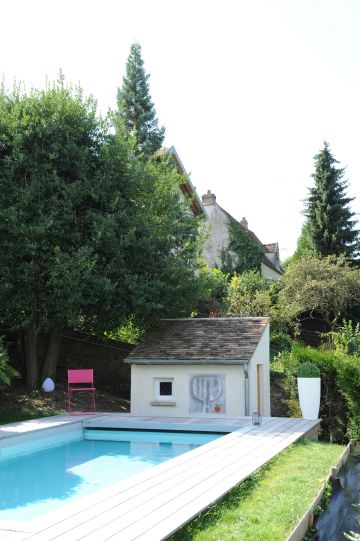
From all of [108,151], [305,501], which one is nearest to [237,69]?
[108,151]

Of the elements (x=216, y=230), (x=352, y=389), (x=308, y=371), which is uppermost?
(x=216, y=230)

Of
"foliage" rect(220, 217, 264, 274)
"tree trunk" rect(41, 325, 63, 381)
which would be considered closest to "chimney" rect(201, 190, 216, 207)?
"foliage" rect(220, 217, 264, 274)

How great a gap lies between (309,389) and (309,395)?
0.14m

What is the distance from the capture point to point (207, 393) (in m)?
15.8

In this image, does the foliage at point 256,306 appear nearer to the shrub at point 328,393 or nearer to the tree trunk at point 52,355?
the tree trunk at point 52,355

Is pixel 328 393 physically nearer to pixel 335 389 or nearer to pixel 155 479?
pixel 335 389

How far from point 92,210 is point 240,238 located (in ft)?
72.9

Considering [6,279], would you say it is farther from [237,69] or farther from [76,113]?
[237,69]

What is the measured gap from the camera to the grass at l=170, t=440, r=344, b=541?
568 cm

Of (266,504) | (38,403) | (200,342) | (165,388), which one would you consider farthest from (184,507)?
(38,403)

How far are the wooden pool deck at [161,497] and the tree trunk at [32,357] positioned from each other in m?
8.90

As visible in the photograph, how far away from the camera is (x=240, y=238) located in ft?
127

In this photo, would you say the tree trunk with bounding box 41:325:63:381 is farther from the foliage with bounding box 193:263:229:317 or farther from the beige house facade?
the beige house facade

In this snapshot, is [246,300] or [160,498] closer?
[160,498]
